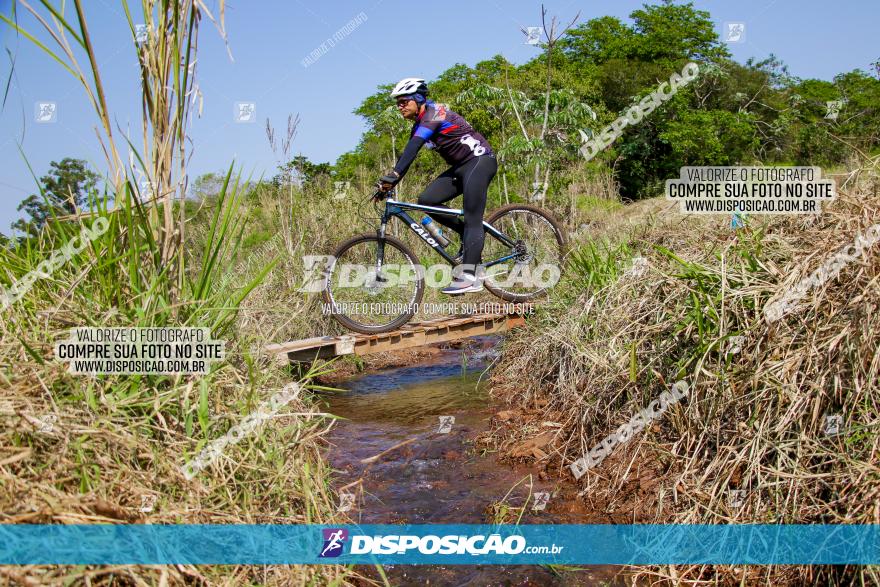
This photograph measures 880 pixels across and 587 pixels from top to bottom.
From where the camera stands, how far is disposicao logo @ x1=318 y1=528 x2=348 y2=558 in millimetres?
2516

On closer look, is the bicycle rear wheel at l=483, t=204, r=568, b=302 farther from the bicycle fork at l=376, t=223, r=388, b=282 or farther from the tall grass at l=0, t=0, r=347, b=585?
the tall grass at l=0, t=0, r=347, b=585

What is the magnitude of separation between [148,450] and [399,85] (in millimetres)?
4055

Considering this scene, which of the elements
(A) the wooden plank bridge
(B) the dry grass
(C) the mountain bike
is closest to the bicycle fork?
(C) the mountain bike

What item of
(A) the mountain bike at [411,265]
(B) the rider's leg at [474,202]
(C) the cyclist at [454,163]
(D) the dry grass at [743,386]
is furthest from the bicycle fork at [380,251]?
(D) the dry grass at [743,386]

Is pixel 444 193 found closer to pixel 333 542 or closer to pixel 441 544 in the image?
pixel 441 544

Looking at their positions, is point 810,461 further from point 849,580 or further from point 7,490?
point 7,490

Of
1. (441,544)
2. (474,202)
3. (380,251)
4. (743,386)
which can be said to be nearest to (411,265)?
(380,251)

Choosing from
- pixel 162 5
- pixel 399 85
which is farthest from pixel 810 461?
pixel 399 85

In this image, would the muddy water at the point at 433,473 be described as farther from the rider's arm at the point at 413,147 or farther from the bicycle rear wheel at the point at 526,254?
the rider's arm at the point at 413,147

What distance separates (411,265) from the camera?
19.6 feet

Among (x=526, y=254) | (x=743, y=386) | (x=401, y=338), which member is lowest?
(x=401, y=338)

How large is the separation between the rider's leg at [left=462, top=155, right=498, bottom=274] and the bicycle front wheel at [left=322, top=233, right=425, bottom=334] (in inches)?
20.5

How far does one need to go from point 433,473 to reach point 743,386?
195 centimetres

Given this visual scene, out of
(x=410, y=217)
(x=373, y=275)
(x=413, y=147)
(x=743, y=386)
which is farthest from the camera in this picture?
(x=410, y=217)
